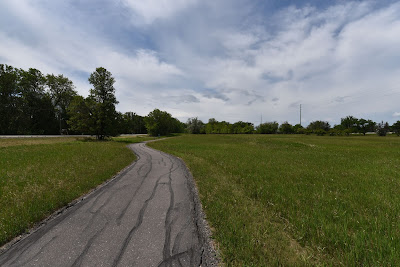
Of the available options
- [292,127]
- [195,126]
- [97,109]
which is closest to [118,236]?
[97,109]

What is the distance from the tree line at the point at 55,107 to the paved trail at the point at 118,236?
36670 mm

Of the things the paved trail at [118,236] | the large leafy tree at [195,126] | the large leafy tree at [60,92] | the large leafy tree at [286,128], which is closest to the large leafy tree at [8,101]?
the large leafy tree at [60,92]

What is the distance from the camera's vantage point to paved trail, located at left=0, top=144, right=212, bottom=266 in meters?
2.94

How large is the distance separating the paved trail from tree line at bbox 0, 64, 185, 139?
36.7 m

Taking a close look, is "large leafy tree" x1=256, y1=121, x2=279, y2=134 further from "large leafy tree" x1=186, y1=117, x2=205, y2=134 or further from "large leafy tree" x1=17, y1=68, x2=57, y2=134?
"large leafy tree" x1=17, y1=68, x2=57, y2=134

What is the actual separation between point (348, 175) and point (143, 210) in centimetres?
1223

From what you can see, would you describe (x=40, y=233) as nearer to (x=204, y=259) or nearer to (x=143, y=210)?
(x=143, y=210)

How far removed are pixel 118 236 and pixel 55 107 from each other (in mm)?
85882

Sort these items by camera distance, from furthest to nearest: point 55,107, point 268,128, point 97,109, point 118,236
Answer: point 268,128
point 55,107
point 97,109
point 118,236

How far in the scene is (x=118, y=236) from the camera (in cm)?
366

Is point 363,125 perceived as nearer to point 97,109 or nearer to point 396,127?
point 396,127

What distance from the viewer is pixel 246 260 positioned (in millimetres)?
2916

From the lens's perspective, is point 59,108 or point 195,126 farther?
point 195,126

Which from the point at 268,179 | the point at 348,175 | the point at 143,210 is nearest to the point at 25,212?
the point at 143,210
